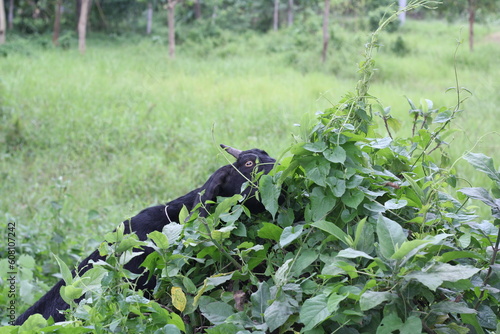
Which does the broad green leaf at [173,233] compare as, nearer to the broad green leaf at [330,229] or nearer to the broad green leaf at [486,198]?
the broad green leaf at [330,229]

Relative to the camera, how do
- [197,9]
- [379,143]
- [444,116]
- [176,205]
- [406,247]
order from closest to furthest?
[406,247] < [379,143] < [444,116] < [176,205] < [197,9]

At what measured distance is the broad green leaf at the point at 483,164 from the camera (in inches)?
51.5

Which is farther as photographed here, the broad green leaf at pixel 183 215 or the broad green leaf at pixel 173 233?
the broad green leaf at pixel 183 215

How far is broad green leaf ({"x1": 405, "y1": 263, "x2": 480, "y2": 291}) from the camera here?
1.05 m

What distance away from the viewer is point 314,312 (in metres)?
1.14

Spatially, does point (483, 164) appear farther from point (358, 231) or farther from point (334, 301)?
point (334, 301)

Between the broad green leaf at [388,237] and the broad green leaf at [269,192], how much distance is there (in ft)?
1.06

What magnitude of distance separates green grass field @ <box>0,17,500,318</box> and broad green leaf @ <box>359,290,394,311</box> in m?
2.23

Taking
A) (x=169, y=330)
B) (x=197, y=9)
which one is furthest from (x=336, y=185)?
(x=197, y=9)

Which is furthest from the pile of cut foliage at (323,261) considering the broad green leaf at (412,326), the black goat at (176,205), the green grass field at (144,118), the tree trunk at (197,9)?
the tree trunk at (197,9)

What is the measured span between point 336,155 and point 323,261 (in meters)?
0.25

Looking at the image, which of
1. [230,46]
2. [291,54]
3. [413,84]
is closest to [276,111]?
[413,84]

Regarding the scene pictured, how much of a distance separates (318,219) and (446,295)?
0.33m

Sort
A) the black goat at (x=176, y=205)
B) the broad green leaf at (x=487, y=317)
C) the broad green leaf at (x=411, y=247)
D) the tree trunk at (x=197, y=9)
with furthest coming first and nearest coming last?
the tree trunk at (x=197, y=9), the black goat at (x=176, y=205), the broad green leaf at (x=487, y=317), the broad green leaf at (x=411, y=247)
